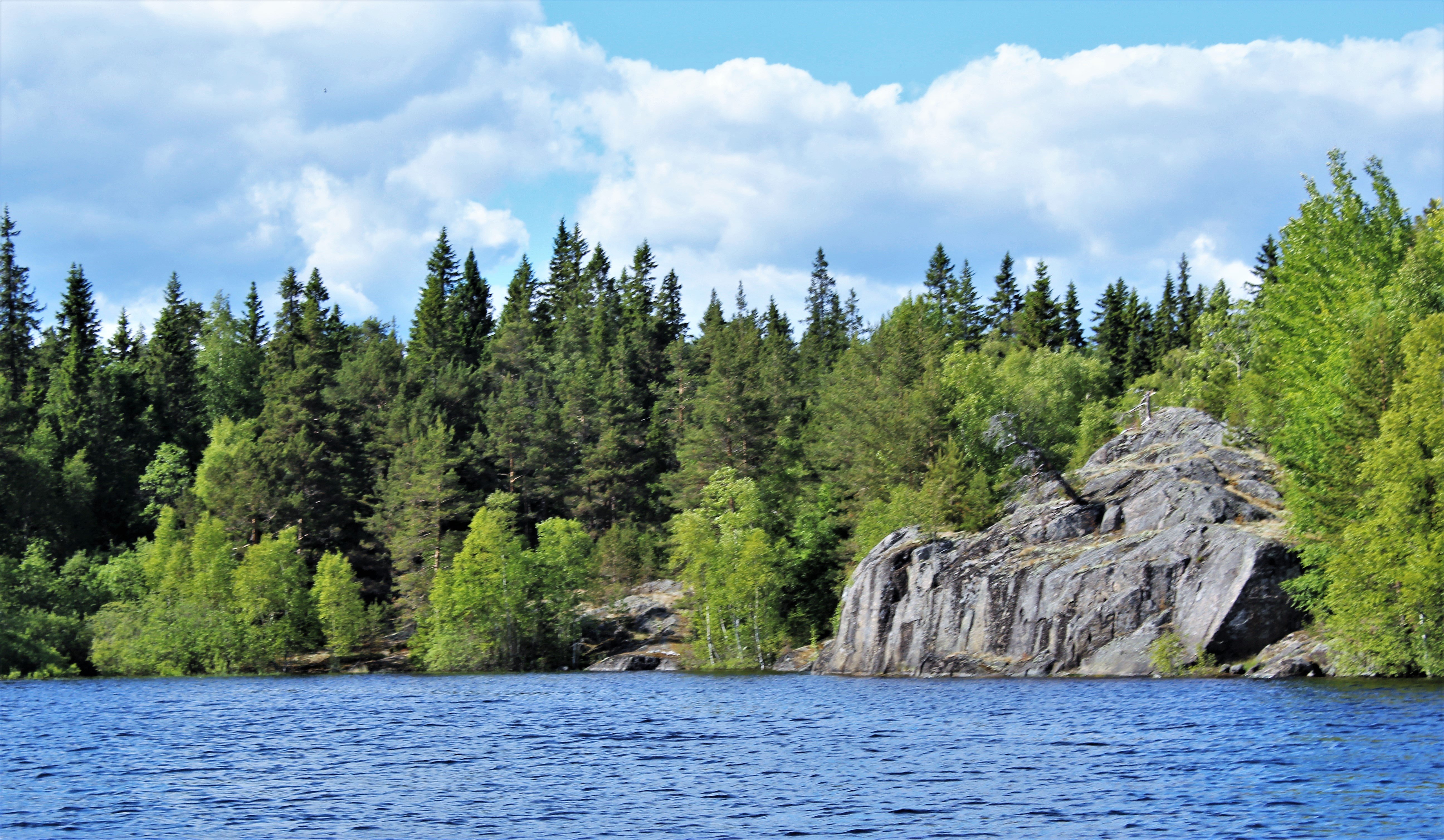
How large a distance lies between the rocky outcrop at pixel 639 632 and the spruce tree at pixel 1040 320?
53.2 meters

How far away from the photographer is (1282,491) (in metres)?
60.7

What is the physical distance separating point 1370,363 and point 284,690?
60.9 meters

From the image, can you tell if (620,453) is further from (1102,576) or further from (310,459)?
(1102,576)

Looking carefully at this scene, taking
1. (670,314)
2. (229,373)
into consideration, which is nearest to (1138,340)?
(670,314)

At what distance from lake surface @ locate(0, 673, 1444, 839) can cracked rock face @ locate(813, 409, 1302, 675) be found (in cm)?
706

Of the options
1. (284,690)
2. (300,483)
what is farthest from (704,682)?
(300,483)

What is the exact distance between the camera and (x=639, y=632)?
9719cm

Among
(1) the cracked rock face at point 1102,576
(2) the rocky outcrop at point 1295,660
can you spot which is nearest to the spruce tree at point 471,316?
(1) the cracked rock face at point 1102,576

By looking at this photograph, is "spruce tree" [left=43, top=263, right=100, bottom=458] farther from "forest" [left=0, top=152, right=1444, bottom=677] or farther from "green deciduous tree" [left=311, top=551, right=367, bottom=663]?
"green deciduous tree" [left=311, top=551, right=367, bottom=663]

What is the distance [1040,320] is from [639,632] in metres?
62.9

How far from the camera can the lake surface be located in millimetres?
22156

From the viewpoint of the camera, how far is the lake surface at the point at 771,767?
22156 millimetres

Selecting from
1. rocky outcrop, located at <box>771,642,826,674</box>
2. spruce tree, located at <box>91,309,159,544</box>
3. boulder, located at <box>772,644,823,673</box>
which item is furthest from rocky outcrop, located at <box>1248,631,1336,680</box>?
spruce tree, located at <box>91,309,159,544</box>

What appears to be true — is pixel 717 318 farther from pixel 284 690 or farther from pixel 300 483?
pixel 284 690
